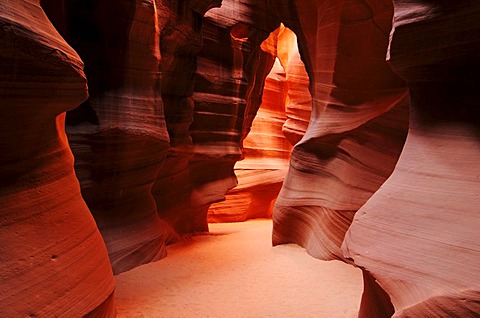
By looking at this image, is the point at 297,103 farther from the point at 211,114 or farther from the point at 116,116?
the point at 116,116

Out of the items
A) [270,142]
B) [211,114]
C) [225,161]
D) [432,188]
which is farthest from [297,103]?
[432,188]

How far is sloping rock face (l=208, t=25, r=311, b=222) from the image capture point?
12.0 meters

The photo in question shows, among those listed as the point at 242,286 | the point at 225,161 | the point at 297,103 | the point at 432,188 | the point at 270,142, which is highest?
the point at 297,103

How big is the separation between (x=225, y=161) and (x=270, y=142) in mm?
5528

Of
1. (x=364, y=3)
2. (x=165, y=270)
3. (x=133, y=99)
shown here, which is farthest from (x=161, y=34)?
(x=165, y=270)

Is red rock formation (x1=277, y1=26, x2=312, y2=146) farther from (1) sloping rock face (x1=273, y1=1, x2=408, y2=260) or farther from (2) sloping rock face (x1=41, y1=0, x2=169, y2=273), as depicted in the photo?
(2) sloping rock face (x1=41, y1=0, x2=169, y2=273)

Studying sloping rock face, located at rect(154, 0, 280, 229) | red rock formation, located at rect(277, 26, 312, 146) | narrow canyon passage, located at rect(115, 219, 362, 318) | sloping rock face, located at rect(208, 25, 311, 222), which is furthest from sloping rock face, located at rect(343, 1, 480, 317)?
red rock formation, located at rect(277, 26, 312, 146)

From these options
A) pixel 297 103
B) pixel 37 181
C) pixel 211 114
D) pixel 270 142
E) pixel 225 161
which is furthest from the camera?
pixel 270 142

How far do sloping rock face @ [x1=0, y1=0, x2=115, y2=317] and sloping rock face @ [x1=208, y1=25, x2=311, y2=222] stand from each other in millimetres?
8705

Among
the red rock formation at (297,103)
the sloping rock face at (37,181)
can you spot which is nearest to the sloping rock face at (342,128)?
the sloping rock face at (37,181)

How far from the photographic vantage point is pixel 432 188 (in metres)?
2.37

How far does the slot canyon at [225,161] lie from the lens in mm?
2318

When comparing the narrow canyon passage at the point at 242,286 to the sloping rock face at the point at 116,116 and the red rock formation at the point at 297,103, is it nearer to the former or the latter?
the sloping rock face at the point at 116,116

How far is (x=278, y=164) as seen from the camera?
13.5 meters
